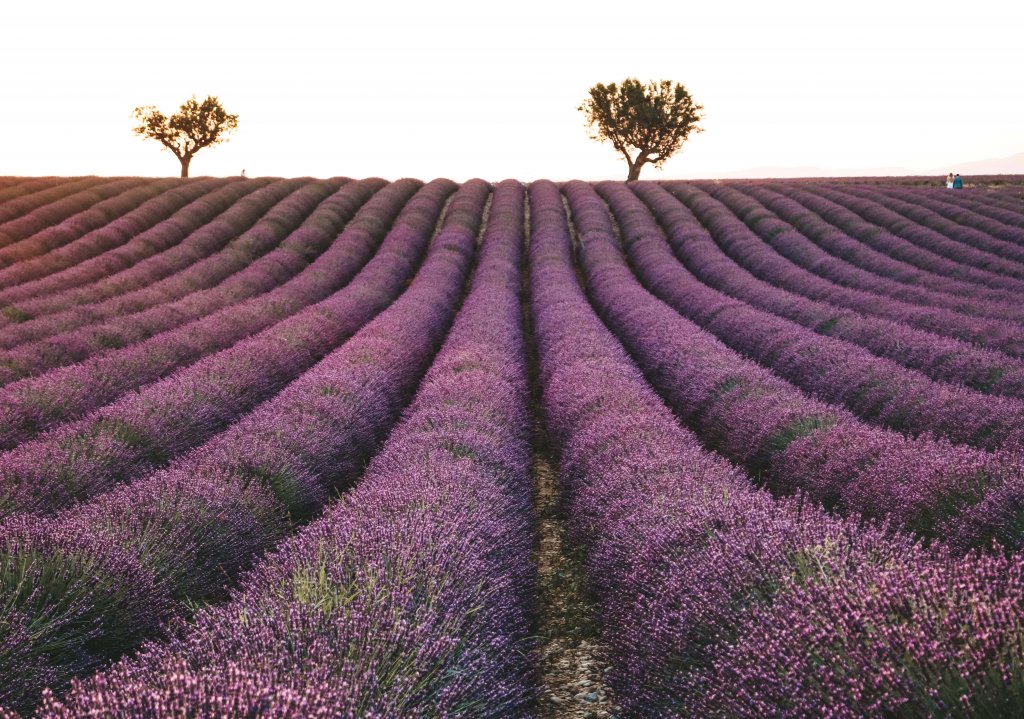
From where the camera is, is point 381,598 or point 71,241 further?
point 71,241

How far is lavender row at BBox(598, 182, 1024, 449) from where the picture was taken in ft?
17.7

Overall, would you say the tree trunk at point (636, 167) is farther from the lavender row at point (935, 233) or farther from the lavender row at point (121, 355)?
the lavender row at point (121, 355)

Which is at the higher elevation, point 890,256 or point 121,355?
point 890,256

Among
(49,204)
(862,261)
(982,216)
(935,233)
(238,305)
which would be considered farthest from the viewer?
(49,204)

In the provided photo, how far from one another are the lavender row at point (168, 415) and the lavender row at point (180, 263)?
2.51 meters

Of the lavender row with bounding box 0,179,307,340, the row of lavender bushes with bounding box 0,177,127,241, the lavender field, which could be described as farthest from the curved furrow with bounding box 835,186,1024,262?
the row of lavender bushes with bounding box 0,177,127,241

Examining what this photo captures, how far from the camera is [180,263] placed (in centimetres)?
1681

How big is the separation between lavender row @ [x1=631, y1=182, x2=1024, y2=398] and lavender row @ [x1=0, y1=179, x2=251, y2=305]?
40.9 feet

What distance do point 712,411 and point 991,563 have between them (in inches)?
194

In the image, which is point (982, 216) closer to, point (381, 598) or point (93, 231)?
point (381, 598)

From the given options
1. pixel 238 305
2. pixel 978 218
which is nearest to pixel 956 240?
pixel 978 218

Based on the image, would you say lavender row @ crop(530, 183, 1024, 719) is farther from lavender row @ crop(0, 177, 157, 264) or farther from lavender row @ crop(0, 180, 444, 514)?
lavender row @ crop(0, 177, 157, 264)

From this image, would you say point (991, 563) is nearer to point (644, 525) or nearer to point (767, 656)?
point (767, 656)

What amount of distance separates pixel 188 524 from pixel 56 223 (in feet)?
66.6
